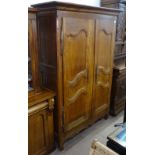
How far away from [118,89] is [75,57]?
1.17 metres

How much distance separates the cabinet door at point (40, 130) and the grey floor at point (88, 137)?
225 mm

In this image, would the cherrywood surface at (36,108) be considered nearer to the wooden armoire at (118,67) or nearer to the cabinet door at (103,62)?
the cabinet door at (103,62)

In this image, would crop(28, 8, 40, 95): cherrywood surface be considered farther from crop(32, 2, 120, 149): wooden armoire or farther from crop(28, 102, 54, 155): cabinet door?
crop(28, 102, 54, 155): cabinet door

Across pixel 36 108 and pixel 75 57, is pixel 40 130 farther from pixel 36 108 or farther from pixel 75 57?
pixel 75 57

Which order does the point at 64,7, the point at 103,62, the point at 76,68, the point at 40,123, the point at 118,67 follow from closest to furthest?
the point at 64,7, the point at 40,123, the point at 76,68, the point at 103,62, the point at 118,67

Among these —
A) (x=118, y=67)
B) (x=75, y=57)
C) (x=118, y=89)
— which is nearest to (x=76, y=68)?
(x=75, y=57)

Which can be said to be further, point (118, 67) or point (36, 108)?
point (118, 67)

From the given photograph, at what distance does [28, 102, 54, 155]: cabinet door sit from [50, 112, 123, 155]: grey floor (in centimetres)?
22

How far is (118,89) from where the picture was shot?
2.69 meters

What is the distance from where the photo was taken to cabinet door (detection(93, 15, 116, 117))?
81.8 inches

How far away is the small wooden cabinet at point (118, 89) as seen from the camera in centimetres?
260
